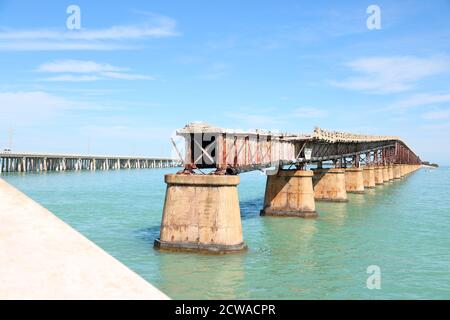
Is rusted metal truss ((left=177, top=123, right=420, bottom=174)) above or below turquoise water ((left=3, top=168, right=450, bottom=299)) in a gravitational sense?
above

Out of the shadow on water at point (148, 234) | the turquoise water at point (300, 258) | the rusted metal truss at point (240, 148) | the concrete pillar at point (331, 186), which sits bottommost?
the turquoise water at point (300, 258)

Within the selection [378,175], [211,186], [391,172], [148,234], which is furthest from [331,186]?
[391,172]

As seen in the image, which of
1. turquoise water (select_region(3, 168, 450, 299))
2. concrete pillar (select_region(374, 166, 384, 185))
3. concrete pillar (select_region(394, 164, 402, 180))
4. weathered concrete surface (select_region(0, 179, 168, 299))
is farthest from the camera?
concrete pillar (select_region(394, 164, 402, 180))

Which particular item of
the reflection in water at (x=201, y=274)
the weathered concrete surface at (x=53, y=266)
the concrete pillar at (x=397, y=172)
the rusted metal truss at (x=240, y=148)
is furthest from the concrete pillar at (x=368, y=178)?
the weathered concrete surface at (x=53, y=266)

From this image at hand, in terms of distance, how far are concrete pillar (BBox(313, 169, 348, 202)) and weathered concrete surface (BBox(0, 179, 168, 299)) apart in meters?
55.6

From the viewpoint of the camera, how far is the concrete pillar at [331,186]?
60.5 meters

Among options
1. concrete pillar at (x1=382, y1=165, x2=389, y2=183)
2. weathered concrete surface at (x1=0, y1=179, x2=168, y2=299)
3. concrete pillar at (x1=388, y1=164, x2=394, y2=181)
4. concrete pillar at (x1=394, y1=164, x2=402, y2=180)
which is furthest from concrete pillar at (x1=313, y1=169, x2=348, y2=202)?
concrete pillar at (x1=394, y1=164, x2=402, y2=180)

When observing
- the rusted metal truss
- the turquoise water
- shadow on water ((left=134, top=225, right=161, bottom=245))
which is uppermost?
the rusted metal truss

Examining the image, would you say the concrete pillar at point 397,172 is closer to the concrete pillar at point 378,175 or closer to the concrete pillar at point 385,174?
the concrete pillar at point 385,174

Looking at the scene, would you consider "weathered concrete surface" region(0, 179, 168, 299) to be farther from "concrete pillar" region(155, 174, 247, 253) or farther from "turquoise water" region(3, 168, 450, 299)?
"concrete pillar" region(155, 174, 247, 253)

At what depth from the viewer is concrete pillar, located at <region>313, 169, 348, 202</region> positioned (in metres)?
60.5

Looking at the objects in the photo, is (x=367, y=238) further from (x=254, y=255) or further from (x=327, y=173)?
(x=327, y=173)

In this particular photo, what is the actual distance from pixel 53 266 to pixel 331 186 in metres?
57.1

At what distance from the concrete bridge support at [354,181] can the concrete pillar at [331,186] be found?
51.2ft
